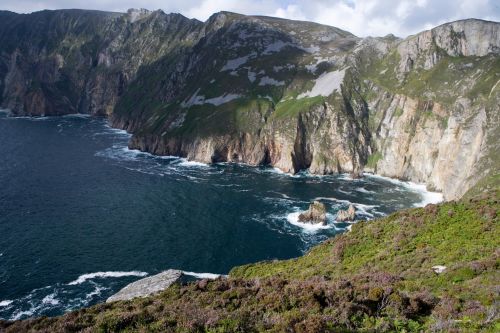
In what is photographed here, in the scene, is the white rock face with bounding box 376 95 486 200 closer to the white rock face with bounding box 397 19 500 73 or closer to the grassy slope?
the white rock face with bounding box 397 19 500 73

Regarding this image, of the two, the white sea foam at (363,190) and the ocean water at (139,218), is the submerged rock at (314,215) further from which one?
the white sea foam at (363,190)

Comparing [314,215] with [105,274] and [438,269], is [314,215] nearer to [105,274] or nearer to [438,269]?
[105,274]

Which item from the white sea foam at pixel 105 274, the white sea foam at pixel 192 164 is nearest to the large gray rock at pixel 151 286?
the white sea foam at pixel 105 274

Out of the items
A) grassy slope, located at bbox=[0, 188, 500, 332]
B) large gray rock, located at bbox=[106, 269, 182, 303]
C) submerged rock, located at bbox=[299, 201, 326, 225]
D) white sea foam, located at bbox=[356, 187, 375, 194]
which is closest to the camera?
grassy slope, located at bbox=[0, 188, 500, 332]

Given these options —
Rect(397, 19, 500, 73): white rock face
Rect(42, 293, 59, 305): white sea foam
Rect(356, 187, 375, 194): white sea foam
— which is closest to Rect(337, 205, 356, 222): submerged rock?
Rect(356, 187, 375, 194): white sea foam

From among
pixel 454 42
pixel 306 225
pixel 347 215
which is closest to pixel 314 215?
pixel 306 225

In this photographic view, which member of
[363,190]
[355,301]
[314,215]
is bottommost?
[314,215]
